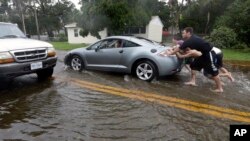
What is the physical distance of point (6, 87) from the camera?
7039 millimetres

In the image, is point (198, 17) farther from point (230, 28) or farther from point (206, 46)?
point (206, 46)

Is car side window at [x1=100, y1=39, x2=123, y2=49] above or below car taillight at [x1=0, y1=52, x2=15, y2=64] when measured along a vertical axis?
above

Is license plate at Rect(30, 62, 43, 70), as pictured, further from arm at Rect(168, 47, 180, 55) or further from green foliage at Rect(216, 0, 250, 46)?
green foliage at Rect(216, 0, 250, 46)

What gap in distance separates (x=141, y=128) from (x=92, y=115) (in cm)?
109

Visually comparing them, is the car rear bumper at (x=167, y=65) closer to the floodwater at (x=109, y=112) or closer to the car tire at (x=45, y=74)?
the floodwater at (x=109, y=112)

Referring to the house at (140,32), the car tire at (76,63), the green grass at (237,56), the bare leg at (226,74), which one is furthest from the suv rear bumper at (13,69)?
the house at (140,32)

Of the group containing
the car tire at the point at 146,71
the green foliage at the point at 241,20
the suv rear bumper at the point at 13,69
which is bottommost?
the car tire at the point at 146,71

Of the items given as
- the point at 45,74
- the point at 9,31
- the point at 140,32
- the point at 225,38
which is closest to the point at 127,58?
the point at 45,74

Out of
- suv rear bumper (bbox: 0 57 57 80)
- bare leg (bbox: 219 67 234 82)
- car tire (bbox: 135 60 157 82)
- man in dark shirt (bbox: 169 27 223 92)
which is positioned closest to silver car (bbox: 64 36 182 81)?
car tire (bbox: 135 60 157 82)

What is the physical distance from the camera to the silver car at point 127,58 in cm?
751

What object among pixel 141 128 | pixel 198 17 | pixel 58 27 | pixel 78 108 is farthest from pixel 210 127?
pixel 58 27

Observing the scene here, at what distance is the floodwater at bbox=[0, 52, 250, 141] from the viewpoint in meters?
4.17

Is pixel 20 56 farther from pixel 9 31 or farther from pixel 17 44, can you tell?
pixel 9 31

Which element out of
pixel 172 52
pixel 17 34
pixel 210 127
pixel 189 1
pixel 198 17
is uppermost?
pixel 189 1
